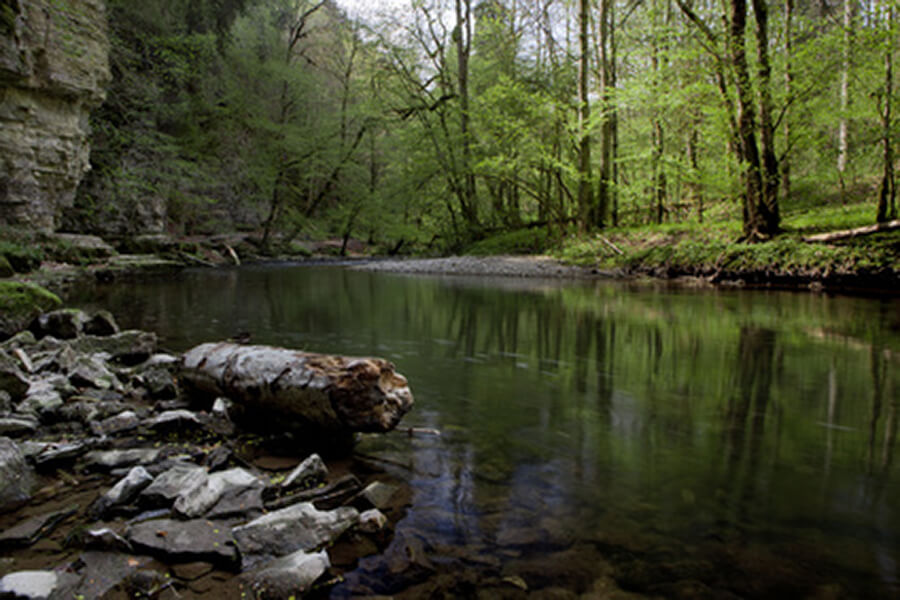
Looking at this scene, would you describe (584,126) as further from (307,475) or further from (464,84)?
(307,475)

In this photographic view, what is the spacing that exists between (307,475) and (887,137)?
43.9ft

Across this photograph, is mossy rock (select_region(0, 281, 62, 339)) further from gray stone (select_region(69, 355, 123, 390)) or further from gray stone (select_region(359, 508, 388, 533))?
gray stone (select_region(359, 508, 388, 533))

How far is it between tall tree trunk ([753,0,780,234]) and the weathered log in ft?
41.3

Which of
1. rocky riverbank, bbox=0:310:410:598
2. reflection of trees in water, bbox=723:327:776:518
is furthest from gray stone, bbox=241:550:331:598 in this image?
reflection of trees in water, bbox=723:327:776:518

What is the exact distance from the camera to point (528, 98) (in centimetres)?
1669

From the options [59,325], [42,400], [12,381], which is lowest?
[42,400]

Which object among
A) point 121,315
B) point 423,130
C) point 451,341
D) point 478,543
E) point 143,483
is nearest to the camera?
point 478,543

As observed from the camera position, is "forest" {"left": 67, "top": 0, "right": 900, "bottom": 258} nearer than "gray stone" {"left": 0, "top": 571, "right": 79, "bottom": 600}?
No

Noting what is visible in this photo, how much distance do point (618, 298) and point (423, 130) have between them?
51.5 feet

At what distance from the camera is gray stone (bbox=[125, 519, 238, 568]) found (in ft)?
6.67

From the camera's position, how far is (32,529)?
7.10 feet

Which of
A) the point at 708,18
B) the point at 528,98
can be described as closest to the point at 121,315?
the point at 528,98

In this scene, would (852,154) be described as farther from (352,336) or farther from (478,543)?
(478,543)

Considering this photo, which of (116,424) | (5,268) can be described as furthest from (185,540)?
(5,268)
